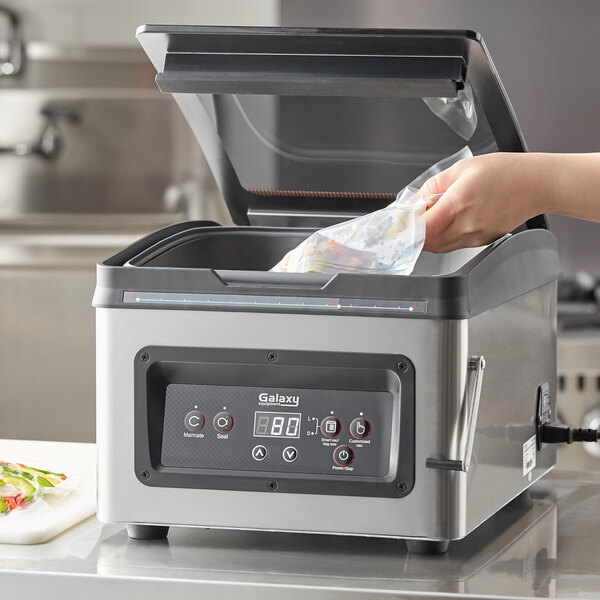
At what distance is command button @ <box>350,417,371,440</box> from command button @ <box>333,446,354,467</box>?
0.05ft

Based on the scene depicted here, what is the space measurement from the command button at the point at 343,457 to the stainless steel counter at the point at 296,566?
3.4 inches

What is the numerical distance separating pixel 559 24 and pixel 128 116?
4.08 feet

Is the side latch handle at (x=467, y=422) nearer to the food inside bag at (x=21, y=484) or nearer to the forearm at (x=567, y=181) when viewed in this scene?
the forearm at (x=567, y=181)

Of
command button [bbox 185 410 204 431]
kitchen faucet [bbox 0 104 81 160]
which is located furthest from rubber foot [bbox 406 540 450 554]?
kitchen faucet [bbox 0 104 81 160]

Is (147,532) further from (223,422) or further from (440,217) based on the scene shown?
(440,217)

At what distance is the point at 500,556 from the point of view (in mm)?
892

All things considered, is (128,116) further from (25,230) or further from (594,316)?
(594,316)

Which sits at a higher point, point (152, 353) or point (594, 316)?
point (152, 353)

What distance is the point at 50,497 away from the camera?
40.5 inches

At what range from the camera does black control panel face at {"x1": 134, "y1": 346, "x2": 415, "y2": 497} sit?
847 mm

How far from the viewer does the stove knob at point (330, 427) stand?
86cm

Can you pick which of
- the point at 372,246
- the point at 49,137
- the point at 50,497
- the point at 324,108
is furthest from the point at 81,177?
the point at 372,246

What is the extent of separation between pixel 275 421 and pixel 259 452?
0.10 ft

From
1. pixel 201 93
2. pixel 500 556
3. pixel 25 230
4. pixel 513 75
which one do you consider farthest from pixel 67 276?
pixel 500 556
